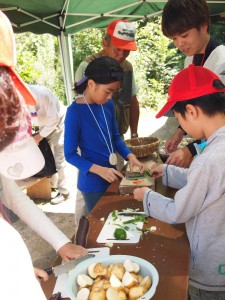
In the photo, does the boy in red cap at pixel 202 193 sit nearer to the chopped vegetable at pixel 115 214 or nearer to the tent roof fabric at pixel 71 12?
the chopped vegetable at pixel 115 214

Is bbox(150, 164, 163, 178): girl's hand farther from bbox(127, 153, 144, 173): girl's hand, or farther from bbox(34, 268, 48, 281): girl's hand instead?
bbox(34, 268, 48, 281): girl's hand

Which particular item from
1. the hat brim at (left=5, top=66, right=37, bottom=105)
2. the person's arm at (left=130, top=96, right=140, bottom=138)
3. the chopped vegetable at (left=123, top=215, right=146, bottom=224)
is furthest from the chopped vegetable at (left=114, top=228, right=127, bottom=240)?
the person's arm at (left=130, top=96, right=140, bottom=138)

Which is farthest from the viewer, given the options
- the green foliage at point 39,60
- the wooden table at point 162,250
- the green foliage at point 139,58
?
the green foliage at point 139,58

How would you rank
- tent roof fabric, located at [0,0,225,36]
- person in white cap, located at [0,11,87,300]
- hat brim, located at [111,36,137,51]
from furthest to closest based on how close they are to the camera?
1. tent roof fabric, located at [0,0,225,36]
2. hat brim, located at [111,36,137,51]
3. person in white cap, located at [0,11,87,300]

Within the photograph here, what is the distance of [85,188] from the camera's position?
225cm

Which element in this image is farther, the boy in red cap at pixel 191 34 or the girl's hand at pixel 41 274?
the boy in red cap at pixel 191 34

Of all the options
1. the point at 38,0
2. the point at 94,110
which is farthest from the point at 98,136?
the point at 38,0

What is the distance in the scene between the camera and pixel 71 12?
4902 millimetres

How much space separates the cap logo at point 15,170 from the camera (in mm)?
1031

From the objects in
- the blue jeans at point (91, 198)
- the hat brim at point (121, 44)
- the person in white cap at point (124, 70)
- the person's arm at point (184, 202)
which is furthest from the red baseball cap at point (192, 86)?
the hat brim at point (121, 44)

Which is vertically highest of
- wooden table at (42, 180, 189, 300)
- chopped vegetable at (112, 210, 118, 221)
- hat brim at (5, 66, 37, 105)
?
hat brim at (5, 66, 37, 105)

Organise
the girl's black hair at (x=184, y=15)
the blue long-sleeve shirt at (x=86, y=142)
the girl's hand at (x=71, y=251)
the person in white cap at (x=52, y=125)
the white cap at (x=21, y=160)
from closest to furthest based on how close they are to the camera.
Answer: the white cap at (x=21, y=160), the girl's hand at (x=71, y=251), the girl's black hair at (x=184, y=15), the blue long-sleeve shirt at (x=86, y=142), the person in white cap at (x=52, y=125)

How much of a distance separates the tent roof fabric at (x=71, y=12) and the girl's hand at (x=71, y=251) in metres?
3.50

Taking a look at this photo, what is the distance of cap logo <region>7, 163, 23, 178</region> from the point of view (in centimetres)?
103
